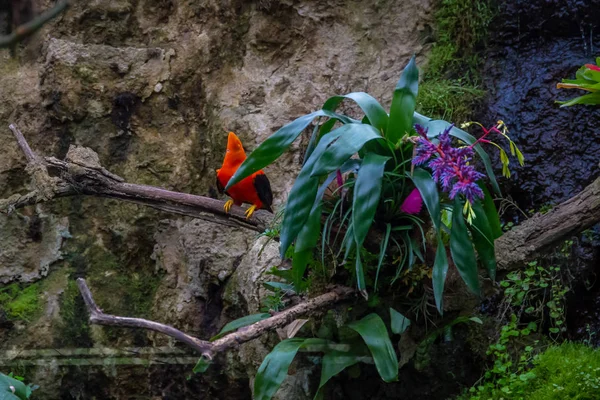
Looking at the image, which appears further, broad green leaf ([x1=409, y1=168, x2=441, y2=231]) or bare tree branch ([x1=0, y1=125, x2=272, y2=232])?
bare tree branch ([x1=0, y1=125, x2=272, y2=232])

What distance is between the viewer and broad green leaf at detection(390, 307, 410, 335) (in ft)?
8.54

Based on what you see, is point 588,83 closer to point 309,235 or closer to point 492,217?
point 492,217

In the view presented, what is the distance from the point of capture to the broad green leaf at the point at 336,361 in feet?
8.89

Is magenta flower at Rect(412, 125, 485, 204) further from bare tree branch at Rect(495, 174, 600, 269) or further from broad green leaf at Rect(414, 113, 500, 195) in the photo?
bare tree branch at Rect(495, 174, 600, 269)

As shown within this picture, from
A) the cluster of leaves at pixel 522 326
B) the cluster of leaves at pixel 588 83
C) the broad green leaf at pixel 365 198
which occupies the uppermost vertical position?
the cluster of leaves at pixel 588 83

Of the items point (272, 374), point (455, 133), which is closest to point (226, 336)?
point (272, 374)

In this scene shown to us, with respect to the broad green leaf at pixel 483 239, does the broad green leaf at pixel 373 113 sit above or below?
above

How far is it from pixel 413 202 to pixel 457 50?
198cm

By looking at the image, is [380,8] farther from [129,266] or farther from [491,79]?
[129,266]

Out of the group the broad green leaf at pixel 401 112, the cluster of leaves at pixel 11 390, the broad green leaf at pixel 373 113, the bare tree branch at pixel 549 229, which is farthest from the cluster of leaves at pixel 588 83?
the cluster of leaves at pixel 11 390

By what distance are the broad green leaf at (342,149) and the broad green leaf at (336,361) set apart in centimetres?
85

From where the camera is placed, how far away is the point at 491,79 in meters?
4.07

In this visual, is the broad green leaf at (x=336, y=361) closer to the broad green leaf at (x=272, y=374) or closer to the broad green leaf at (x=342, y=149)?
the broad green leaf at (x=272, y=374)

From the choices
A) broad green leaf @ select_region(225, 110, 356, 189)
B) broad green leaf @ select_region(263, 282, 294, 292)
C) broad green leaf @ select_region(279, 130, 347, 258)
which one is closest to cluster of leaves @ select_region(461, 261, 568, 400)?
broad green leaf @ select_region(263, 282, 294, 292)
